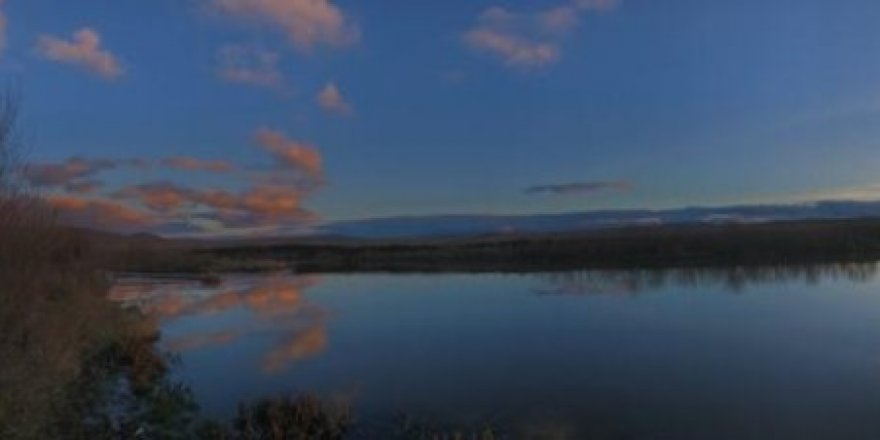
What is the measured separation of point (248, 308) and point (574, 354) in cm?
1700

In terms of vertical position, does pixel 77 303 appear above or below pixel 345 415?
above

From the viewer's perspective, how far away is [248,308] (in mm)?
35375

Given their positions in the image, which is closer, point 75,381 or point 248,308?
point 75,381

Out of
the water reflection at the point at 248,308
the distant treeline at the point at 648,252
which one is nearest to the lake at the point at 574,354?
the water reflection at the point at 248,308

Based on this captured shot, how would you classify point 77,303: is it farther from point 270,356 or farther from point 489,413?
point 489,413

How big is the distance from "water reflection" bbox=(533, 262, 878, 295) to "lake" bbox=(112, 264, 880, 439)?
0.74 feet

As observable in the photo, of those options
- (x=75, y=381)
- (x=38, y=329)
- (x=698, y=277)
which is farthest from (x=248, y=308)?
(x=38, y=329)

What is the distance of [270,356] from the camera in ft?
73.4

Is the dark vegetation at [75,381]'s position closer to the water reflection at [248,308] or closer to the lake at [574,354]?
the lake at [574,354]

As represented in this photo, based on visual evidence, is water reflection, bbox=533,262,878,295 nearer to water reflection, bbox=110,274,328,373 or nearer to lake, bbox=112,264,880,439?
lake, bbox=112,264,880,439

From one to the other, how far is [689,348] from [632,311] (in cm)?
765

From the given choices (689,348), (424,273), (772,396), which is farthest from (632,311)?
(424,273)

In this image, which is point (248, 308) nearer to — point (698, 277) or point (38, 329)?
point (698, 277)

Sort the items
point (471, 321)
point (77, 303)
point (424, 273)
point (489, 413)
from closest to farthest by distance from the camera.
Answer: point (489, 413)
point (77, 303)
point (471, 321)
point (424, 273)
